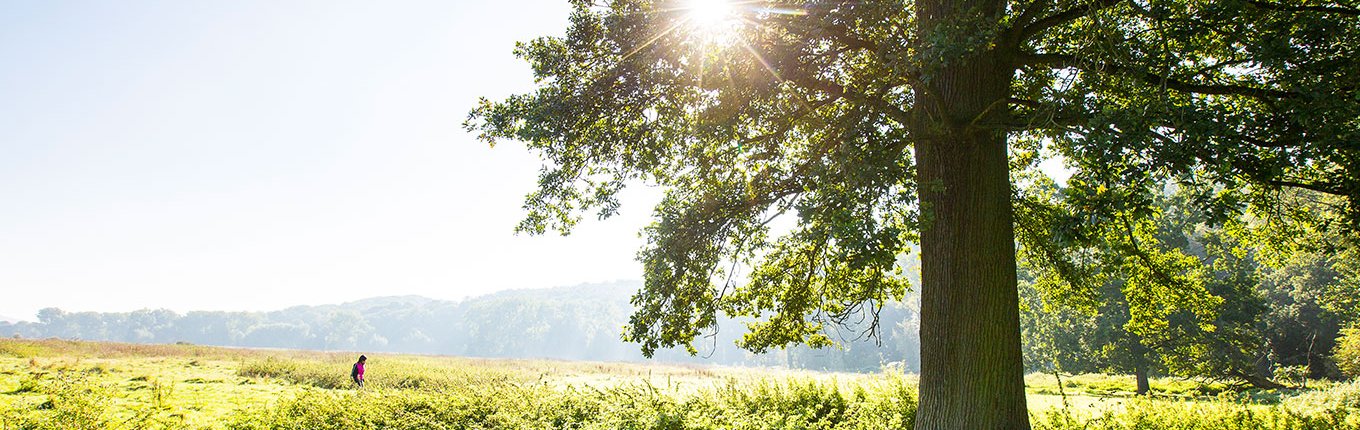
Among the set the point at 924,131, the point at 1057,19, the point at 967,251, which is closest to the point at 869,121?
the point at 924,131

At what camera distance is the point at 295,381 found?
2545 cm

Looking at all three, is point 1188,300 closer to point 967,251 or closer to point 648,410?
point 967,251

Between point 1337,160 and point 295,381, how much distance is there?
30.7 m

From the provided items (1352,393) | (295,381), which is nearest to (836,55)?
(1352,393)

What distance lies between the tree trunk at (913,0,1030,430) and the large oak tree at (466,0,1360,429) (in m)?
0.02

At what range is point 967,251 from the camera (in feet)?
21.9

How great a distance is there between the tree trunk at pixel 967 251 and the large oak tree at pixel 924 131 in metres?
0.02

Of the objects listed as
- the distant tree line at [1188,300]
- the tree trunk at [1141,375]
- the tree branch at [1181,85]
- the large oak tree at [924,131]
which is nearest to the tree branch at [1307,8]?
the large oak tree at [924,131]

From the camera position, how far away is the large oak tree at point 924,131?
5293 millimetres

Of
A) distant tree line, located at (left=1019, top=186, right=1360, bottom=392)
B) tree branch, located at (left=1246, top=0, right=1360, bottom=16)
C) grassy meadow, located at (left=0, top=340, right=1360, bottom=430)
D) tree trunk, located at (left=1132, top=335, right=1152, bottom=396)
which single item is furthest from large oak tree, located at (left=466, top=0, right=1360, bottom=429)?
tree trunk, located at (left=1132, top=335, right=1152, bottom=396)

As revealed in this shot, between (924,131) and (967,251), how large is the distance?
142 centimetres

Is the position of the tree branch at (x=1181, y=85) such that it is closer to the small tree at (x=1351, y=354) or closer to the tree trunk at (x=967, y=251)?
the tree trunk at (x=967, y=251)

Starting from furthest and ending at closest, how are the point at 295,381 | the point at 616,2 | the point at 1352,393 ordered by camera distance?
1. the point at 295,381
2. the point at 1352,393
3. the point at 616,2

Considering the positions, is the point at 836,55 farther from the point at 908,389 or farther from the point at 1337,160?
the point at 908,389
